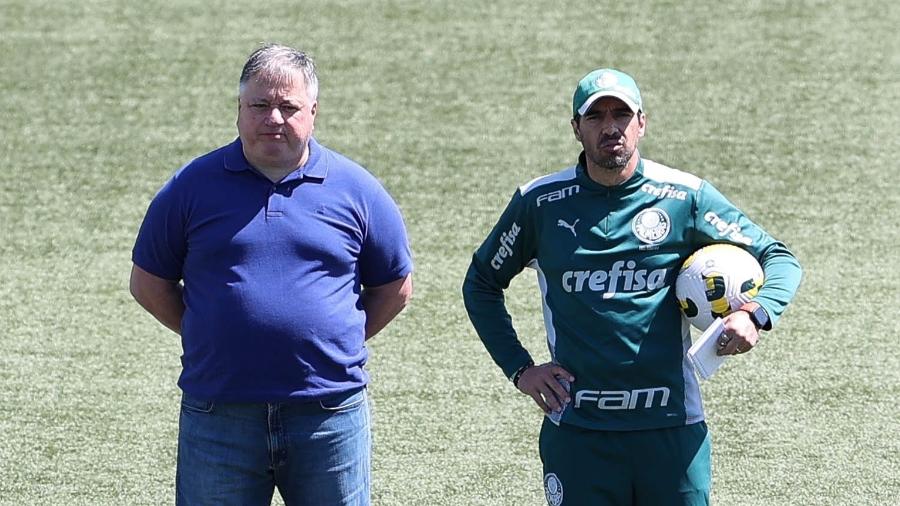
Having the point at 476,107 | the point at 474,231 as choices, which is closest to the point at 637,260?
the point at 474,231

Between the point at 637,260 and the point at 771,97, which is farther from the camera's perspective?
the point at 771,97

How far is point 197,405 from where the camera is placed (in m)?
3.26

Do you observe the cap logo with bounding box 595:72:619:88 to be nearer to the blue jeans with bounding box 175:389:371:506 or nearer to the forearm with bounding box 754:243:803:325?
the forearm with bounding box 754:243:803:325

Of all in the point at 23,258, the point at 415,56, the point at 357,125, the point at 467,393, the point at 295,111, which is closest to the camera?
the point at 295,111

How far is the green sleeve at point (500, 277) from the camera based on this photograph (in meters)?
3.46

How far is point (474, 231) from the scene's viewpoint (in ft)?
23.3

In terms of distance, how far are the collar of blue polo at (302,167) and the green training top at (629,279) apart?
20.7 inches

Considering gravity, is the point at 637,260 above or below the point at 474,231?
above

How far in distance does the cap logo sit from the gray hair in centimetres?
69

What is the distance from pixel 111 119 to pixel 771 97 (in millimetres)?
4006

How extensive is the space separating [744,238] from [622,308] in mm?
368

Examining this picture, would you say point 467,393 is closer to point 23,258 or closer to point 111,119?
point 23,258

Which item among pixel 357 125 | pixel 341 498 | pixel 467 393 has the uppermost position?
pixel 357 125

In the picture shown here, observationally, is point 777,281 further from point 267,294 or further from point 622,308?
point 267,294
